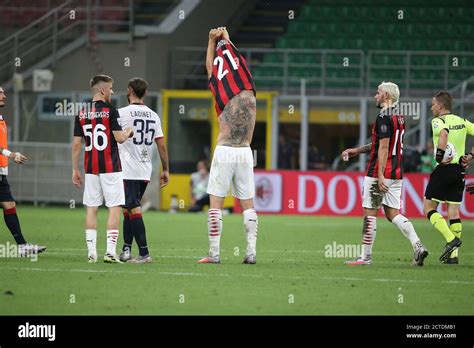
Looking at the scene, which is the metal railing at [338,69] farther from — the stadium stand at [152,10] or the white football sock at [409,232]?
the white football sock at [409,232]

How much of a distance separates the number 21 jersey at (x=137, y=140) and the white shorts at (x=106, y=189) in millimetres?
359

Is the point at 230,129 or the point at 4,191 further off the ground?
the point at 230,129

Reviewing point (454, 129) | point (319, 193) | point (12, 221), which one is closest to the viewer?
point (454, 129)

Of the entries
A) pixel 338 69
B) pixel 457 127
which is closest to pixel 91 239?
pixel 457 127

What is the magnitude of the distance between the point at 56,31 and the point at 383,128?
18.5 meters

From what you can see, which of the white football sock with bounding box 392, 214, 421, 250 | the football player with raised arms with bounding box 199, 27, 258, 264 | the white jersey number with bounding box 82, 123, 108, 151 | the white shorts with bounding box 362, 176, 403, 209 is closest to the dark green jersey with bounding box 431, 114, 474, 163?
the white shorts with bounding box 362, 176, 403, 209

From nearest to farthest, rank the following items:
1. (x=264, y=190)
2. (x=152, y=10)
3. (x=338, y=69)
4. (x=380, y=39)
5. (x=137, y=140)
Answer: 1. (x=137, y=140)
2. (x=264, y=190)
3. (x=338, y=69)
4. (x=380, y=39)
5. (x=152, y=10)

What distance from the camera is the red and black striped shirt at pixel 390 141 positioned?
41.0 ft

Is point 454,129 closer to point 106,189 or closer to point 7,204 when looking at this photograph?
point 106,189

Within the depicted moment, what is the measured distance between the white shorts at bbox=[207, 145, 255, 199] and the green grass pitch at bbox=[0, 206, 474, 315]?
2.89 ft

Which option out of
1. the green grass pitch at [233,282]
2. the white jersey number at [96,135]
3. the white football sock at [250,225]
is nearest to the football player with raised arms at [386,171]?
the green grass pitch at [233,282]

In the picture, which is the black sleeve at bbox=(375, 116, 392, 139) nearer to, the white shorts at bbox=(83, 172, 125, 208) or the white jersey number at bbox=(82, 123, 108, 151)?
the white shorts at bbox=(83, 172, 125, 208)

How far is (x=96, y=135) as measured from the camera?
1237 centimetres

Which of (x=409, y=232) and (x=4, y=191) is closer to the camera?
(x=409, y=232)
